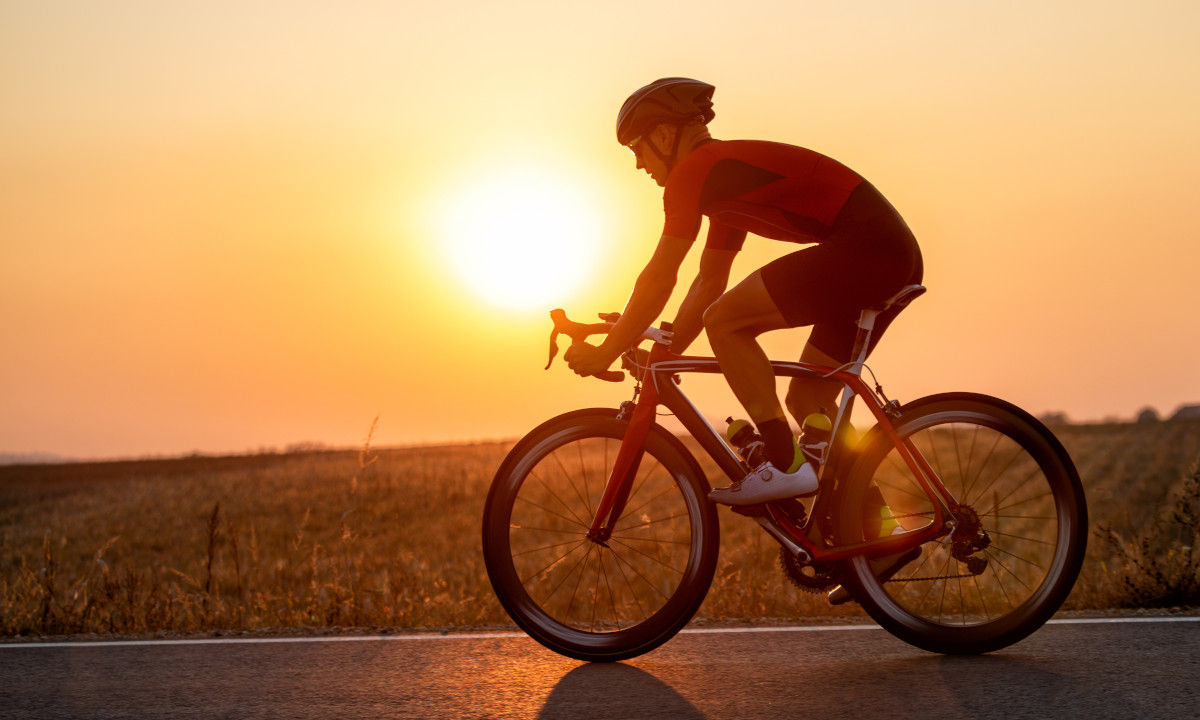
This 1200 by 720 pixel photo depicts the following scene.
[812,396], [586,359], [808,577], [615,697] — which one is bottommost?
[615,697]

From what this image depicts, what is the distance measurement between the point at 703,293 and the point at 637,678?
69.8 inches

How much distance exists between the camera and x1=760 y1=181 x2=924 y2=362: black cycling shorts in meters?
4.55

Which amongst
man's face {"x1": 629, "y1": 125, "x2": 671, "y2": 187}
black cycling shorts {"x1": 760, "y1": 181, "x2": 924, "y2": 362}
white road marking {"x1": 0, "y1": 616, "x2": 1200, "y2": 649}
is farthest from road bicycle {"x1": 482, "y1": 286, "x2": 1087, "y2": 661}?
man's face {"x1": 629, "y1": 125, "x2": 671, "y2": 187}

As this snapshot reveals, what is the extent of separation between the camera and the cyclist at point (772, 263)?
4520mm

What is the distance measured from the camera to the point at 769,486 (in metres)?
4.49

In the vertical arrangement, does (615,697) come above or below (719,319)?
below

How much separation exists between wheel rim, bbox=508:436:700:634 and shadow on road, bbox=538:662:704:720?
0.26m

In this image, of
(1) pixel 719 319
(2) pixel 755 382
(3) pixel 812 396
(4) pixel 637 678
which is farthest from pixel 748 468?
(4) pixel 637 678

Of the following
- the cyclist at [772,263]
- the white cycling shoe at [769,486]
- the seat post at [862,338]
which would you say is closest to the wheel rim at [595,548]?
the white cycling shoe at [769,486]

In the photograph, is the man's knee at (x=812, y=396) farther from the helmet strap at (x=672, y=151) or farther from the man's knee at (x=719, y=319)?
the helmet strap at (x=672, y=151)

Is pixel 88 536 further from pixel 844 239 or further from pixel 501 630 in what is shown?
pixel 844 239

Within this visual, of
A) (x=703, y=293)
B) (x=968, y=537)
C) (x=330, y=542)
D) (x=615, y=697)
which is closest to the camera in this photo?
(x=615, y=697)

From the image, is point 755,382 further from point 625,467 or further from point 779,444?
point 625,467

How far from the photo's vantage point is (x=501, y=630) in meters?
5.34
